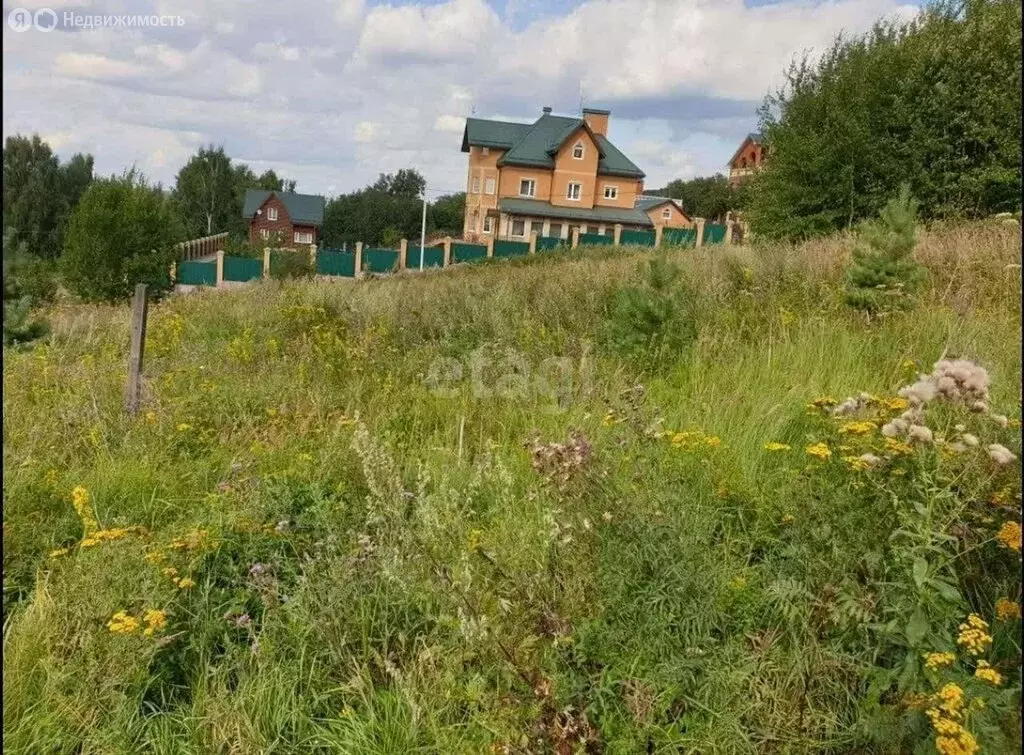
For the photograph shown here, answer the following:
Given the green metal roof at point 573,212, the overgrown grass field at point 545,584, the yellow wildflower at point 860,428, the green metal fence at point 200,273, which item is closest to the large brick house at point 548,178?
the green metal roof at point 573,212

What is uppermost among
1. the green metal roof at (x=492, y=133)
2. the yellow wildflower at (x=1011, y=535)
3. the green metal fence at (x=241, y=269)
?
the green metal roof at (x=492, y=133)

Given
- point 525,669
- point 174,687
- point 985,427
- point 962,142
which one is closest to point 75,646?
point 174,687

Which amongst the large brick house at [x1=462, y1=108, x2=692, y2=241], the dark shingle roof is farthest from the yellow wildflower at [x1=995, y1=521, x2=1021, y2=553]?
the dark shingle roof

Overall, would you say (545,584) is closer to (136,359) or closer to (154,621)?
(154,621)

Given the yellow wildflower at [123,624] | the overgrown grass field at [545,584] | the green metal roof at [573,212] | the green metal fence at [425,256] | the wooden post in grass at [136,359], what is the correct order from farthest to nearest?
the green metal roof at [573,212] → the green metal fence at [425,256] → the wooden post in grass at [136,359] → the yellow wildflower at [123,624] → the overgrown grass field at [545,584]

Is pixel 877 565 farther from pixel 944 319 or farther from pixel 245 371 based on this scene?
pixel 245 371

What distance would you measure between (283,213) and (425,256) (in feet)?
117

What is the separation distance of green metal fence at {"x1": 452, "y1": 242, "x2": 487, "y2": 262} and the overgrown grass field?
1006 inches

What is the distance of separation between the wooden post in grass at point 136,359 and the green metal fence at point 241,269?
2127cm

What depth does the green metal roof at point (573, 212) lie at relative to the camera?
1597 inches

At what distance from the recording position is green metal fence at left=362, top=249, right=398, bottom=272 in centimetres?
2700

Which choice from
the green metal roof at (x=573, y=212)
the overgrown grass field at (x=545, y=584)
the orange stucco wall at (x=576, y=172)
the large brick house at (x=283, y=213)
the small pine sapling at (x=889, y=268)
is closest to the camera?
the overgrown grass field at (x=545, y=584)

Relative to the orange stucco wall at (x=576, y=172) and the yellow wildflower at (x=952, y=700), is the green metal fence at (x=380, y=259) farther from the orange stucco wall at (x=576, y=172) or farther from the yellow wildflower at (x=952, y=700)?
the yellow wildflower at (x=952, y=700)

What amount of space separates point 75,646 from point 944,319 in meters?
4.90
